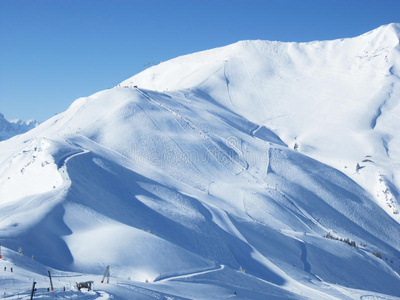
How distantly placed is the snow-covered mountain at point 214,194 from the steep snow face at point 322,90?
431 mm

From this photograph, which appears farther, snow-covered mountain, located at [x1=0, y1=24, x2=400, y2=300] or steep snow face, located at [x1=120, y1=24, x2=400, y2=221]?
steep snow face, located at [x1=120, y1=24, x2=400, y2=221]

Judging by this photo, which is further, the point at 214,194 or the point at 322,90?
the point at 322,90

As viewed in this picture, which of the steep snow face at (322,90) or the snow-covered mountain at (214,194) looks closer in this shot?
the snow-covered mountain at (214,194)

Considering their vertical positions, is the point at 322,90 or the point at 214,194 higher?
the point at 322,90

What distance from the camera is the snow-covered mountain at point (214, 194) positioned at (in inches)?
897

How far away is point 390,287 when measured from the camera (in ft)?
110

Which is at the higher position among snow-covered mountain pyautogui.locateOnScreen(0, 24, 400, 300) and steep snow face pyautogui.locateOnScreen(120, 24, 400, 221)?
steep snow face pyautogui.locateOnScreen(120, 24, 400, 221)

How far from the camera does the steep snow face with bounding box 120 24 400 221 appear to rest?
222 feet

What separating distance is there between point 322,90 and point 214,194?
58450mm

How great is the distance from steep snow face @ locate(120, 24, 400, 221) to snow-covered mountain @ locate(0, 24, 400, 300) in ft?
1.41

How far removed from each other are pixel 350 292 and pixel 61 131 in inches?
1496

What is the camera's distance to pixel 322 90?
9256 cm

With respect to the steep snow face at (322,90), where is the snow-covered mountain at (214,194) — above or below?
below

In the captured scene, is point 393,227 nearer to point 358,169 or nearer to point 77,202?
point 358,169
